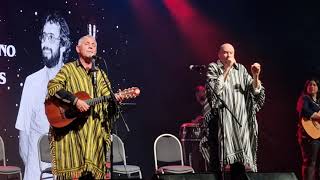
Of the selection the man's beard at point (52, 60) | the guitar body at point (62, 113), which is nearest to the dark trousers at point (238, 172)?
the guitar body at point (62, 113)

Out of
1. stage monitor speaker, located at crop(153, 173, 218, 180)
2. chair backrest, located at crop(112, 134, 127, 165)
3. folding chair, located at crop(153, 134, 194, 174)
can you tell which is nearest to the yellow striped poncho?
stage monitor speaker, located at crop(153, 173, 218, 180)

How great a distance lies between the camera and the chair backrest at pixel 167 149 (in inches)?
292

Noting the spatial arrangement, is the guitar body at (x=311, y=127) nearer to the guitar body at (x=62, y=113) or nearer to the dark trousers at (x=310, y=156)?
the dark trousers at (x=310, y=156)

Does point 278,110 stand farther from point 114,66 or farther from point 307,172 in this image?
point 114,66

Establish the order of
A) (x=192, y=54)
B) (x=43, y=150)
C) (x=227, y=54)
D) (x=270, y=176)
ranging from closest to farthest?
(x=270, y=176) < (x=227, y=54) < (x=43, y=150) < (x=192, y=54)

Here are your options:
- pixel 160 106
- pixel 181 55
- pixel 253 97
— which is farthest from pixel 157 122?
pixel 253 97

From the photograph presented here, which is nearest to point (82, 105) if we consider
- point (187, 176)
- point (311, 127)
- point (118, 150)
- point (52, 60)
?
point (187, 176)

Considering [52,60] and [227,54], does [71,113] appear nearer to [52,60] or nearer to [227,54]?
[227,54]

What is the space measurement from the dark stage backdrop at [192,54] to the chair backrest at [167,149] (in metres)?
0.92

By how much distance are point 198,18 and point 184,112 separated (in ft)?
5.56

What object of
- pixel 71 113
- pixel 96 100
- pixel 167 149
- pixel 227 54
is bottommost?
pixel 167 149

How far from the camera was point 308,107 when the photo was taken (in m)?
8.02

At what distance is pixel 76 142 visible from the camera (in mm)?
5238

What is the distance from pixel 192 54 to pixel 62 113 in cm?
411
